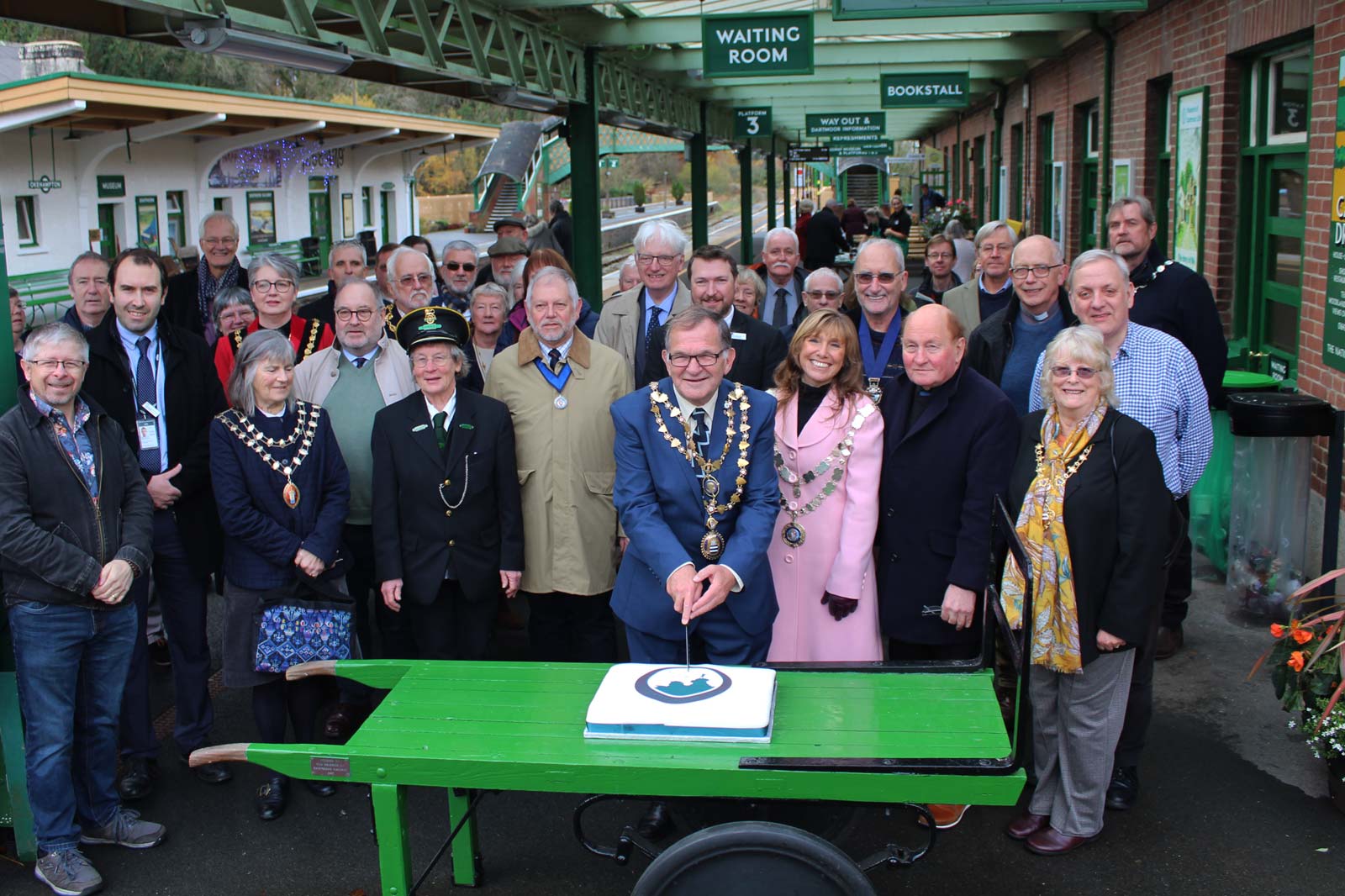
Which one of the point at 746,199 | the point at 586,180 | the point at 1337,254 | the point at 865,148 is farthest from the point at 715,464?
the point at 865,148

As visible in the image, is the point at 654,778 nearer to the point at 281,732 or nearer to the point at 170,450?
the point at 281,732

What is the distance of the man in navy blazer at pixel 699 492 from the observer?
3.74 meters

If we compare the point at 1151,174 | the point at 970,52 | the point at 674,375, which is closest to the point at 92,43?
the point at 970,52

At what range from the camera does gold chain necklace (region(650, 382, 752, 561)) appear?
149 inches

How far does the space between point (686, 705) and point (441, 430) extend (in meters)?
1.80

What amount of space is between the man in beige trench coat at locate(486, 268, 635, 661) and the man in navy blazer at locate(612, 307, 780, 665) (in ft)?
2.33

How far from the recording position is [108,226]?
1864 cm

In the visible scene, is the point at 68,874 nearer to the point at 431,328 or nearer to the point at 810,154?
the point at 431,328

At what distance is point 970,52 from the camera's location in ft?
46.4

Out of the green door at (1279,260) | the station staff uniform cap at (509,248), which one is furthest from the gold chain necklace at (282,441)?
the green door at (1279,260)

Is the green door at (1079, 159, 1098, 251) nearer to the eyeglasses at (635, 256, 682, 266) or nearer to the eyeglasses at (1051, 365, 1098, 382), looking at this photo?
the eyeglasses at (635, 256, 682, 266)

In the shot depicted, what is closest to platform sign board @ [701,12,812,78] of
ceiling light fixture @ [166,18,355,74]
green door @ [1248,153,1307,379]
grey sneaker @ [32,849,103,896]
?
green door @ [1248,153,1307,379]

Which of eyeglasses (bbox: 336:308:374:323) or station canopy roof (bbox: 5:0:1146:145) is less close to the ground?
station canopy roof (bbox: 5:0:1146:145)

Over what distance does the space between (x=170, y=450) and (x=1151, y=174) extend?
840 centimetres
